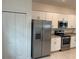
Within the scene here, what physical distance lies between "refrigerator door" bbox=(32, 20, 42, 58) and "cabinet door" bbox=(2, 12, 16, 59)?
1.37 meters

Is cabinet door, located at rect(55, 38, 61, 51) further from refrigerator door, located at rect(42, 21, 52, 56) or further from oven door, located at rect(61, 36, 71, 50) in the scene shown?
refrigerator door, located at rect(42, 21, 52, 56)

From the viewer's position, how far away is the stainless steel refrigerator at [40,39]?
499 cm

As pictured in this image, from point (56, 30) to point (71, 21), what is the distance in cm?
146

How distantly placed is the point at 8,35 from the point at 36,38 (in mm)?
1752

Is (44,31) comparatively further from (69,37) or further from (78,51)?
(78,51)

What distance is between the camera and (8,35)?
3.58m

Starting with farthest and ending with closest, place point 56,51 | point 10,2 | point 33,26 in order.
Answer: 1. point 56,51
2. point 33,26
3. point 10,2

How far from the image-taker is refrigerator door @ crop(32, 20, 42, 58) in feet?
16.2

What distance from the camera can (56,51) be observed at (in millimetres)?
6699

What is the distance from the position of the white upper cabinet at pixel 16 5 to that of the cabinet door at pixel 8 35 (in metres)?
0.18

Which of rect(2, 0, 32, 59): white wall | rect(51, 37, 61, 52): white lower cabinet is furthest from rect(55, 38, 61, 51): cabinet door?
rect(2, 0, 32, 59): white wall

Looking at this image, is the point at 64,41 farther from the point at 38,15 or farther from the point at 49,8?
the point at 38,15

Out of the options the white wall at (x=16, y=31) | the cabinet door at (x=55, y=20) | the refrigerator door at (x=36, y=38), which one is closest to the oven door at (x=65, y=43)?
the cabinet door at (x=55, y=20)

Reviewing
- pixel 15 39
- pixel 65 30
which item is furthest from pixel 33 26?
pixel 65 30
